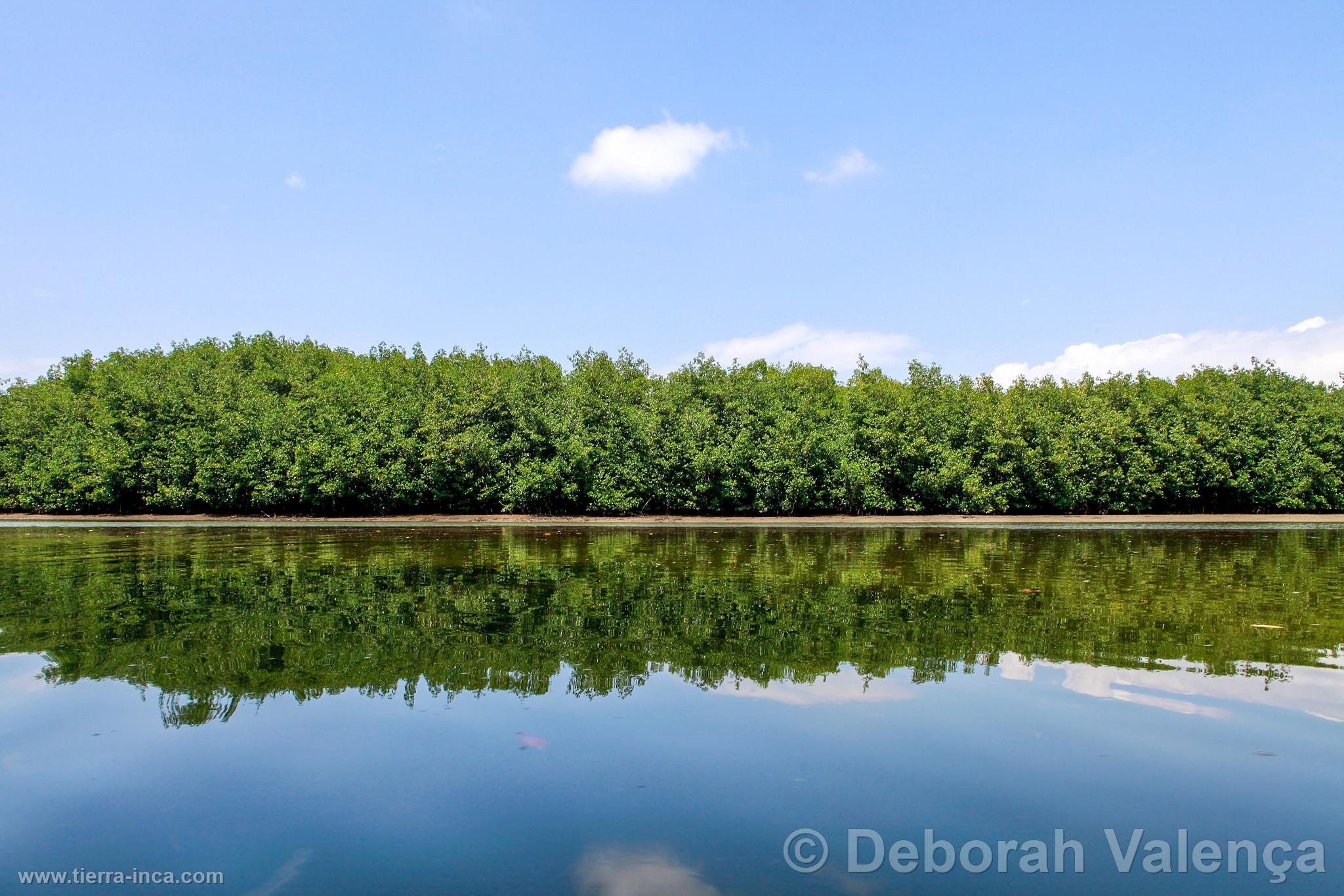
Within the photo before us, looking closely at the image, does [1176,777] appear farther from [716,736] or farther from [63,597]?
[63,597]

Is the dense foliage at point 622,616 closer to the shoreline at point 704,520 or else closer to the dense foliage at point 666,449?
the shoreline at point 704,520

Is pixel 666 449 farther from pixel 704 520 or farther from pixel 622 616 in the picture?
pixel 622 616

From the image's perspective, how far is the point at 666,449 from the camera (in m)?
43.9

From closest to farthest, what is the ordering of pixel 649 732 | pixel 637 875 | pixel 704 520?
pixel 637 875 < pixel 649 732 < pixel 704 520

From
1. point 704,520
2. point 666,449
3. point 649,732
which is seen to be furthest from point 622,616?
point 666,449

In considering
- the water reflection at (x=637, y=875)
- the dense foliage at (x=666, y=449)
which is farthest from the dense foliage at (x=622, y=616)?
the dense foliage at (x=666, y=449)

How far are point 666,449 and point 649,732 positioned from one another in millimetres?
37496

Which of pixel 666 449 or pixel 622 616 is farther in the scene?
pixel 666 449

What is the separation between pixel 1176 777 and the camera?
5.61 meters

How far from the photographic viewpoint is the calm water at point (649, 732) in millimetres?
4527

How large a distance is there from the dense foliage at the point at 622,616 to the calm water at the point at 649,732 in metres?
0.08

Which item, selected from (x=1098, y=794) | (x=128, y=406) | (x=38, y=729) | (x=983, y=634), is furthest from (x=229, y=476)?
(x=1098, y=794)

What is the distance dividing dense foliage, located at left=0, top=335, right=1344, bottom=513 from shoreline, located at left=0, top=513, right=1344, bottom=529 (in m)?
1.26

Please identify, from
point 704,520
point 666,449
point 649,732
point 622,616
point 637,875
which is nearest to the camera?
point 637,875
